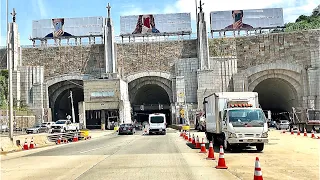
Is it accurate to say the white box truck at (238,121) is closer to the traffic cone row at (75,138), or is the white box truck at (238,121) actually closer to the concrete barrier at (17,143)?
the concrete barrier at (17,143)

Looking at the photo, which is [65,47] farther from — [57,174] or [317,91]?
[57,174]

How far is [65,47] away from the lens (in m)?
67.1

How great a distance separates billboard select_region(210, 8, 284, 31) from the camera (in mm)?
67000

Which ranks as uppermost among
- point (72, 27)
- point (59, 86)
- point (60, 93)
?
point (72, 27)

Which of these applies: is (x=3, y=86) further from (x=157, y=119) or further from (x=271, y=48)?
(x=271, y=48)

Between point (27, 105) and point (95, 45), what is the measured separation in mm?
14907

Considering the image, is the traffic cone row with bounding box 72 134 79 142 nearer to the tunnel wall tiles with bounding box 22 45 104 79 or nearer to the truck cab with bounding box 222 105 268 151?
the truck cab with bounding box 222 105 268 151

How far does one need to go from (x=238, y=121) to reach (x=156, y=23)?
5018cm

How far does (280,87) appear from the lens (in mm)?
69250

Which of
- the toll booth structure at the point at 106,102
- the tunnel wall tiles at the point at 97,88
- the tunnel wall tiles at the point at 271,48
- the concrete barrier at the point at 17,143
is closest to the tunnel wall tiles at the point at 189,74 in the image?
the tunnel wall tiles at the point at 271,48

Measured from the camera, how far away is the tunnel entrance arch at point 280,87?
62.9 metres

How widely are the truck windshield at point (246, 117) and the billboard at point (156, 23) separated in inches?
1920

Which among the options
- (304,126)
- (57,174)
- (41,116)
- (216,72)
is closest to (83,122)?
(41,116)

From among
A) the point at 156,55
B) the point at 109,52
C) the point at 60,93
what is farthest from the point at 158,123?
the point at 60,93
